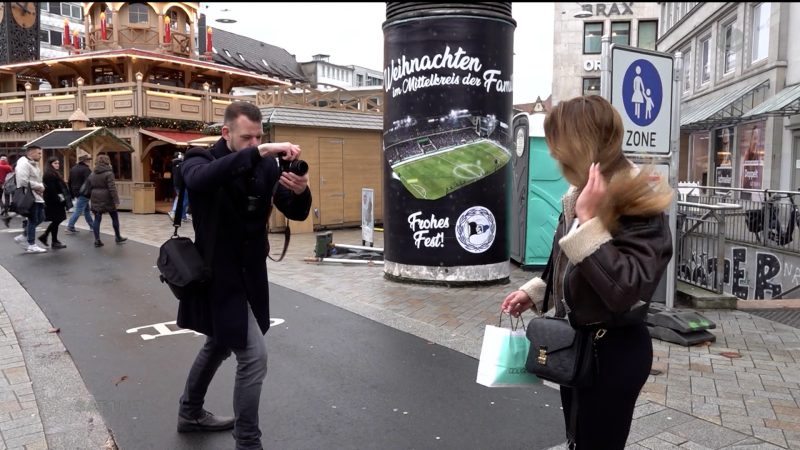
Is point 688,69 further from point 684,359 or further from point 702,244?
point 684,359

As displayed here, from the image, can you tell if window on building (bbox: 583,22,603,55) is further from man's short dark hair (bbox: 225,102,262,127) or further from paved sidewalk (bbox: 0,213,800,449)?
man's short dark hair (bbox: 225,102,262,127)

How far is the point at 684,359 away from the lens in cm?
484

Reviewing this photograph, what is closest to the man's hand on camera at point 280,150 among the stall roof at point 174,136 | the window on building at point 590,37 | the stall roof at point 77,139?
the stall roof at point 77,139

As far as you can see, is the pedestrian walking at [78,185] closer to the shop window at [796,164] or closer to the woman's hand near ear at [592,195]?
the woman's hand near ear at [592,195]

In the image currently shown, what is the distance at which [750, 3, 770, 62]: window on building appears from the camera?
61.1ft

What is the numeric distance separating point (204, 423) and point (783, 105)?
1625cm

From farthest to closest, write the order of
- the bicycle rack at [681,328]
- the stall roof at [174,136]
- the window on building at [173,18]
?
1. the window on building at [173,18]
2. the stall roof at [174,136]
3. the bicycle rack at [681,328]

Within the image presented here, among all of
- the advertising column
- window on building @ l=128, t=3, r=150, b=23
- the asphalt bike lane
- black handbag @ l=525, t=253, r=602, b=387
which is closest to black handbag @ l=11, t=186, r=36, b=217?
the asphalt bike lane

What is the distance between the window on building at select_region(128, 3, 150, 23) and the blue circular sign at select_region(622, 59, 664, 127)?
26.0 m

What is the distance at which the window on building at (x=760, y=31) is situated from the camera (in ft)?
61.1

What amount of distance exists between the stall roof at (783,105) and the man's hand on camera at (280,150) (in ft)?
52.1

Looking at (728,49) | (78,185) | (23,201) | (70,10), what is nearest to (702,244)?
(23,201)

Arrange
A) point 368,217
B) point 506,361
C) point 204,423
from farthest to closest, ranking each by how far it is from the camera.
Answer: point 368,217, point 204,423, point 506,361

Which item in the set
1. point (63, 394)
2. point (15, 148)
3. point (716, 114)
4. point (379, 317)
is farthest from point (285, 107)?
point (15, 148)
